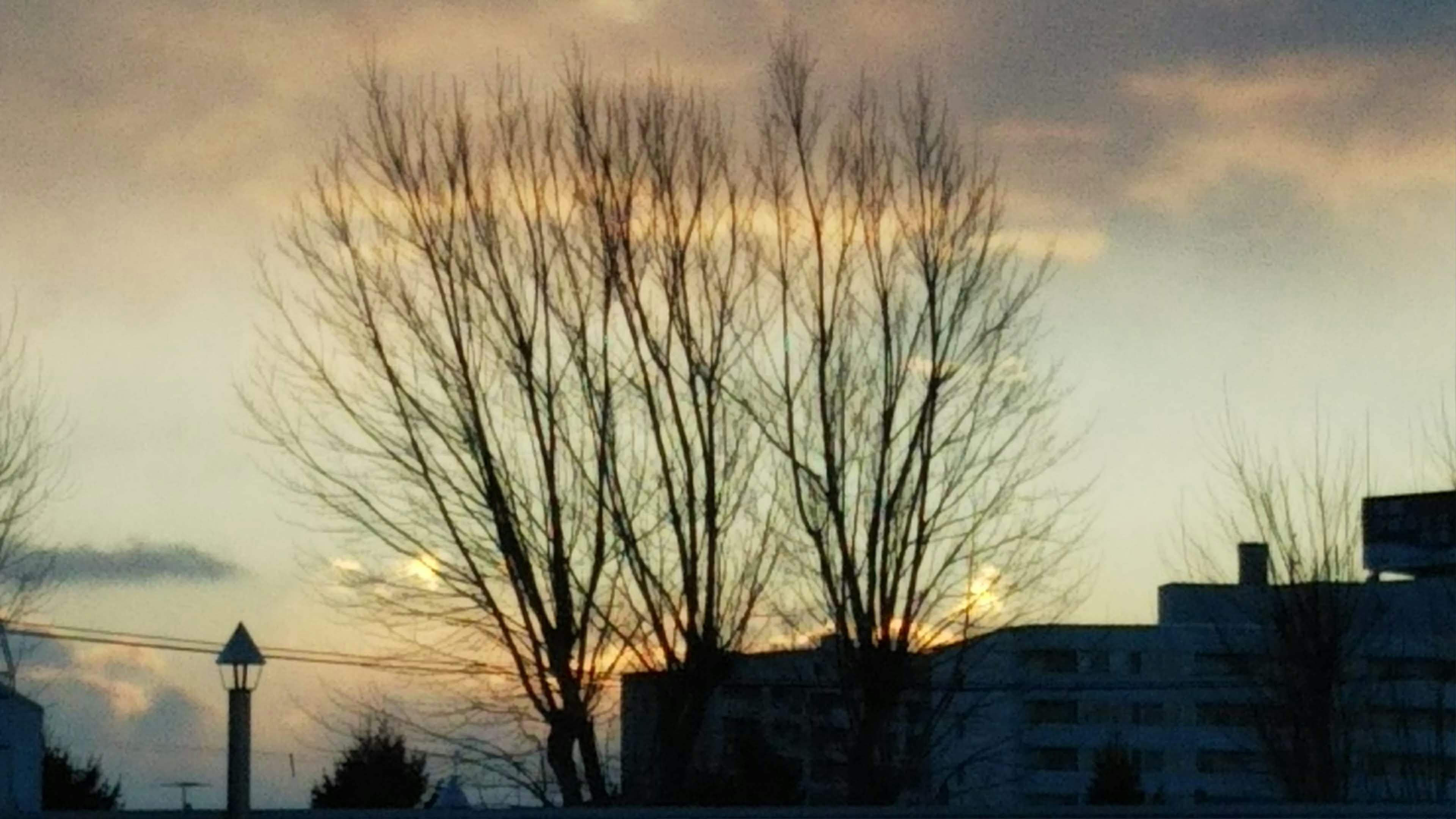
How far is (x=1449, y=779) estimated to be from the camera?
43.7 m

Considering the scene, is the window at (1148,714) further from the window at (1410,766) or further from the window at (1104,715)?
the window at (1410,766)

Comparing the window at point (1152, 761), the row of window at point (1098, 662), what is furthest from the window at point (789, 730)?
the window at point (1152, 761)

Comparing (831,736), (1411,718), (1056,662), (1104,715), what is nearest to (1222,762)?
(1104,715)

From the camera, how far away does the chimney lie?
31219mm

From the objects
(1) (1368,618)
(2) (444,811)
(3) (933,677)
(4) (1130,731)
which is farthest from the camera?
(4) (1130,731)

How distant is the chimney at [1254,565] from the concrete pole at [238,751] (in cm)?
1824

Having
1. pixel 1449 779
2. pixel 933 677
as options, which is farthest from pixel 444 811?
pixel 1449 779

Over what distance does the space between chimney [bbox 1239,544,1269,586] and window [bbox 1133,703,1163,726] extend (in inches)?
1299

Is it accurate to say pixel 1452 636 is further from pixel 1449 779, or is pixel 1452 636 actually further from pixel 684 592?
pixel 684 592

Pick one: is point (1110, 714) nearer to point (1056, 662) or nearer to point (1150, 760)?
point (1150, 760)

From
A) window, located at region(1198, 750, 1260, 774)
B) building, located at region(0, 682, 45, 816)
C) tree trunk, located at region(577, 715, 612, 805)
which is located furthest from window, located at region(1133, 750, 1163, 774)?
tree trunk, located at region(577, 715, 612, 805)

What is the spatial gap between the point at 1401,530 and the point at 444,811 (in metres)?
48.0

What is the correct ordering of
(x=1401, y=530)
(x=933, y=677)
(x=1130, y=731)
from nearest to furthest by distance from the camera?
(x=933, y=677)
(x=1401, y=530)
(x=1130, y=731)

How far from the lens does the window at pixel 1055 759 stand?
66062 millimetres
